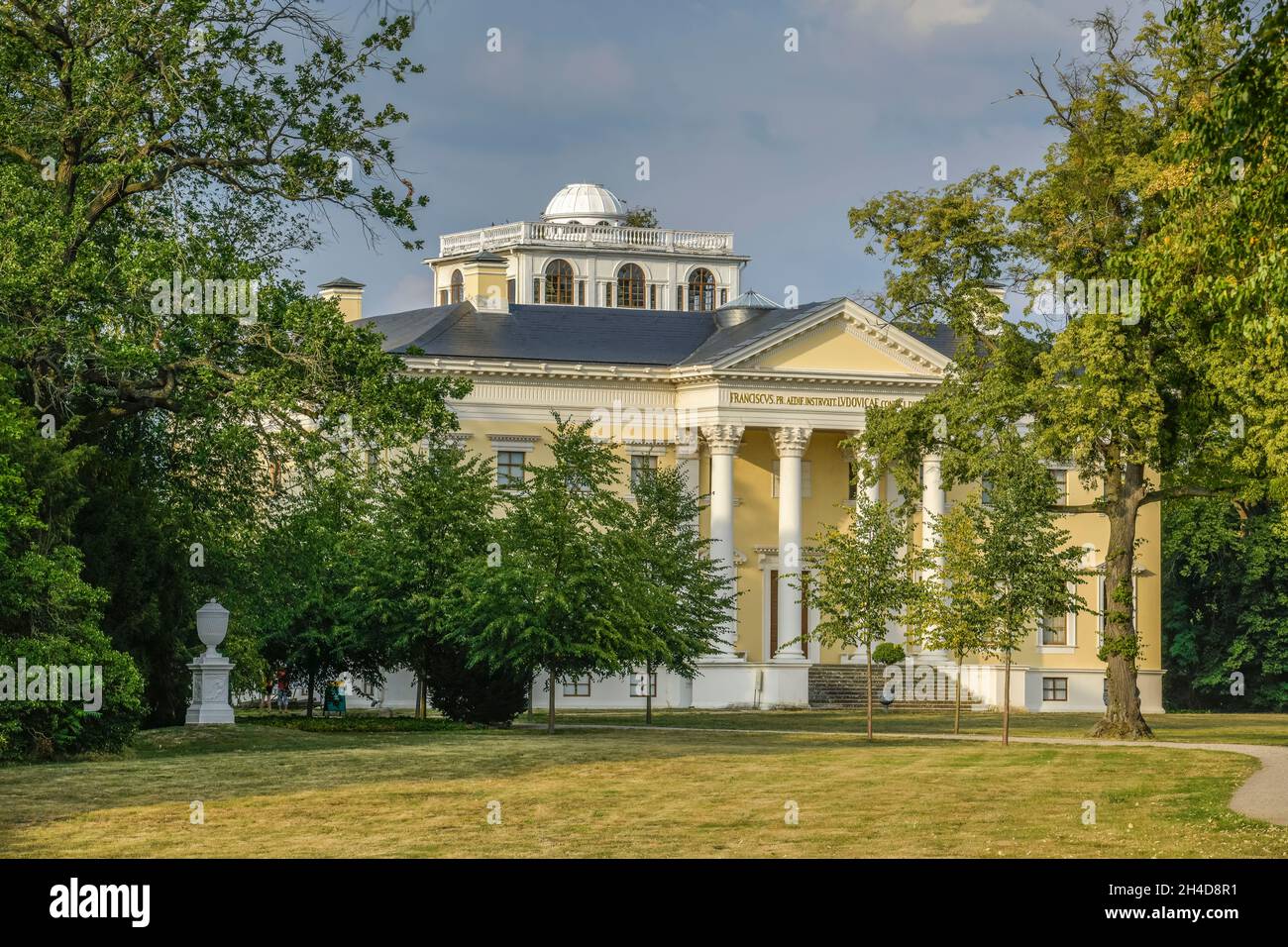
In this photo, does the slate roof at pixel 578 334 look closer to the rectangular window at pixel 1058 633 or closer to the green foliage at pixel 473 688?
the rectangular window at pixel 1058 633

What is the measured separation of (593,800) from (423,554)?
19.3m

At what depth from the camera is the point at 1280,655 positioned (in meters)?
76.1

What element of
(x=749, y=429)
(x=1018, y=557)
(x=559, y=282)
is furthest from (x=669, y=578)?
(x=559, y=282)

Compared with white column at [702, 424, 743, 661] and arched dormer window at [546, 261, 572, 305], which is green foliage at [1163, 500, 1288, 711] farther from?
arched dormer window at [546, 261, 572, 305]

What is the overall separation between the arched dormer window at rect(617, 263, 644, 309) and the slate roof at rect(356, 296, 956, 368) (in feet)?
103

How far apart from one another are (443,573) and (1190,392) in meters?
16.1

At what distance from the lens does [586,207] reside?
358ft

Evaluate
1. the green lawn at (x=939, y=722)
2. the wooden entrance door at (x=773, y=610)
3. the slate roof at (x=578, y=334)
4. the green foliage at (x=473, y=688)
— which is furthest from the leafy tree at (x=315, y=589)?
the wooden entrance door at (x=773, y=610)

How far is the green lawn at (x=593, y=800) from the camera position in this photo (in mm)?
22875

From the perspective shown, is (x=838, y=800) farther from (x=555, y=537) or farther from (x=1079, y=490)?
(x=1079, y=490)

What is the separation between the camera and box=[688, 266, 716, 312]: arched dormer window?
107 metres

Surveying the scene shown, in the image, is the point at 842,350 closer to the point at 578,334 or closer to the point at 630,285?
the point at 578,334
